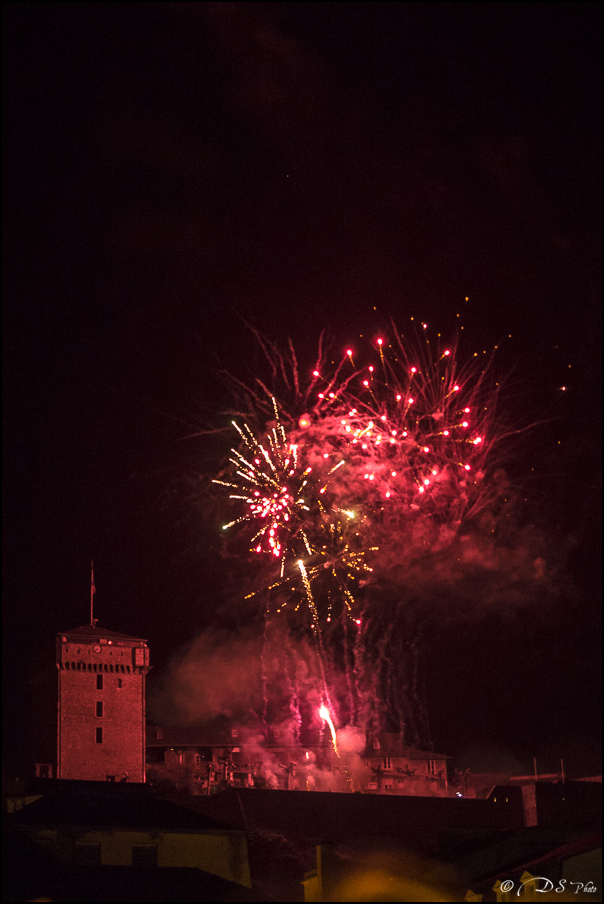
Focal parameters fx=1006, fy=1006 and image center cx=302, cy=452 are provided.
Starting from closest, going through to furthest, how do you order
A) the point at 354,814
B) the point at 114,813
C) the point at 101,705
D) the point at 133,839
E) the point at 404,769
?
→ the point at 133,839, the point at 114,813, the point at 354,814, the point at 101,705, the point at 404,769

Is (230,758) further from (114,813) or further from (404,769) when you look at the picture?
(114,813)

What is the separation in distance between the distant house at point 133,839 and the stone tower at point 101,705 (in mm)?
20156

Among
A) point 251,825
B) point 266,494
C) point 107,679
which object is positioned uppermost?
point 266,494

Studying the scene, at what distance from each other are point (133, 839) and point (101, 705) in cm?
2429

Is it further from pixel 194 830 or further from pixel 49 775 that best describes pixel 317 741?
pixel 194 830

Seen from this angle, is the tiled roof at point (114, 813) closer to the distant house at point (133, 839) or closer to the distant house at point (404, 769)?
the distant house at point (133, 839)

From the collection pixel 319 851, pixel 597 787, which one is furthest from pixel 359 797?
pixel 319 851

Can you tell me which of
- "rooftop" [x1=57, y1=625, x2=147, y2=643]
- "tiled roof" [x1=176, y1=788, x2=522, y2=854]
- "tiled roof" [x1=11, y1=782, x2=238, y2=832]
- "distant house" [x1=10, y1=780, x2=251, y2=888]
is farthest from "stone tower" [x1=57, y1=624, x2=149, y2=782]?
"distant house" [x1=10, y1=780, x2=251, y2=888]

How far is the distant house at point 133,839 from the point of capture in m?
23.8

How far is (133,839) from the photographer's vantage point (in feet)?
79.8

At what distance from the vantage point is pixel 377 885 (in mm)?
20656

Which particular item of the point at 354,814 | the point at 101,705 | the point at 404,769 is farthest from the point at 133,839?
the point at 404,769

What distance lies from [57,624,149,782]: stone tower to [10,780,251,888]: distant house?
20156 millimetres

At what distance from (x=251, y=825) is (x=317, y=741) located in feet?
66.7
